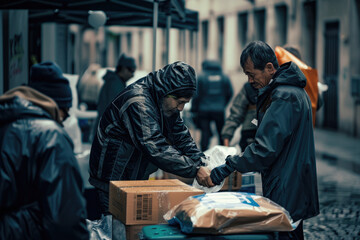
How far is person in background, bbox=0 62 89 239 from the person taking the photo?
3129mm

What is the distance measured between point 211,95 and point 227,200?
912cm

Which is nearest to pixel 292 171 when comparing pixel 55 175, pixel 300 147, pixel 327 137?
pixel 300 147

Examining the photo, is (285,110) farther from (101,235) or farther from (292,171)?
(101,235)

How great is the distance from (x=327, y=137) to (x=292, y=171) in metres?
15.0

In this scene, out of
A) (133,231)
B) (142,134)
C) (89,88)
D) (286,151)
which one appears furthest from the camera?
(89,88)

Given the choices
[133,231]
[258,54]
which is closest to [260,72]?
[258,54]

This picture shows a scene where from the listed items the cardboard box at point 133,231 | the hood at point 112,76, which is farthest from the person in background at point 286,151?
the hood at point 112,76

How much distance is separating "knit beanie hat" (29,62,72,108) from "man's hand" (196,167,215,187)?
1.21 m

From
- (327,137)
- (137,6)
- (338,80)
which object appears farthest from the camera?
(338,80)

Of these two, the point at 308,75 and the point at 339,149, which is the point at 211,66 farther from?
the point at 308,75

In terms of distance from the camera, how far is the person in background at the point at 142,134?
176 inches

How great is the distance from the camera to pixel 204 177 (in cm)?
461

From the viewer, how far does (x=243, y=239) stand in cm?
362

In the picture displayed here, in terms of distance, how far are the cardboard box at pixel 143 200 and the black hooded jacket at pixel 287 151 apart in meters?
0.47
